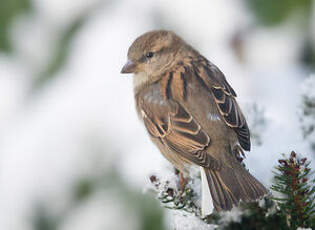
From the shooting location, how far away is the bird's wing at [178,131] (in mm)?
2160

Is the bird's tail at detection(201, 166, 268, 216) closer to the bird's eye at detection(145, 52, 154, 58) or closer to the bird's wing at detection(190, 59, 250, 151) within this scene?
the bird's wing at detection(190, 59, 250, 151)

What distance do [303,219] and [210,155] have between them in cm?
54

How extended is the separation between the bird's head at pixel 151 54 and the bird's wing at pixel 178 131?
21 centimetres

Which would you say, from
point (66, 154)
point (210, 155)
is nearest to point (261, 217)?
point (210, 155)

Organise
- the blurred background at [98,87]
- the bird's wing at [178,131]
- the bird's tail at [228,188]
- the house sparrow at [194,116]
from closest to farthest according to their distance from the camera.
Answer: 1. the bird's tail at [228,188]
2. the house sparrow at [194,116]
3. the bird's wing at [178,131]
4. the blurred background at [98,87]

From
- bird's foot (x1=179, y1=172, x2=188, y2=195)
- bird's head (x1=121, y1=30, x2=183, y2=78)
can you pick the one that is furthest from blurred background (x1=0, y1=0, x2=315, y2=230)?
bird's foot (x1=179, y1=172, x2=188, y2=195)

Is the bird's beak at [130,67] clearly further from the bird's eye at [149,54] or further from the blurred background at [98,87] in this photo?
the blurred background at [98,87]

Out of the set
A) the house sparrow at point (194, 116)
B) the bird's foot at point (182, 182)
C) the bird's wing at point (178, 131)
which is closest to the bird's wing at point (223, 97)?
the house sparrow at point (194, 116)

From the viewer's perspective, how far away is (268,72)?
422 cm

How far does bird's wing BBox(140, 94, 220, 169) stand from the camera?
7.09 ft

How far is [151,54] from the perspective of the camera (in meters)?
2.69

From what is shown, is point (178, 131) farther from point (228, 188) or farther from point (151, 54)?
point (151, 54)

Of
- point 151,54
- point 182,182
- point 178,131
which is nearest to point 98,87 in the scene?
point 151,54

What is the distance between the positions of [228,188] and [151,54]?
0.99 meters
